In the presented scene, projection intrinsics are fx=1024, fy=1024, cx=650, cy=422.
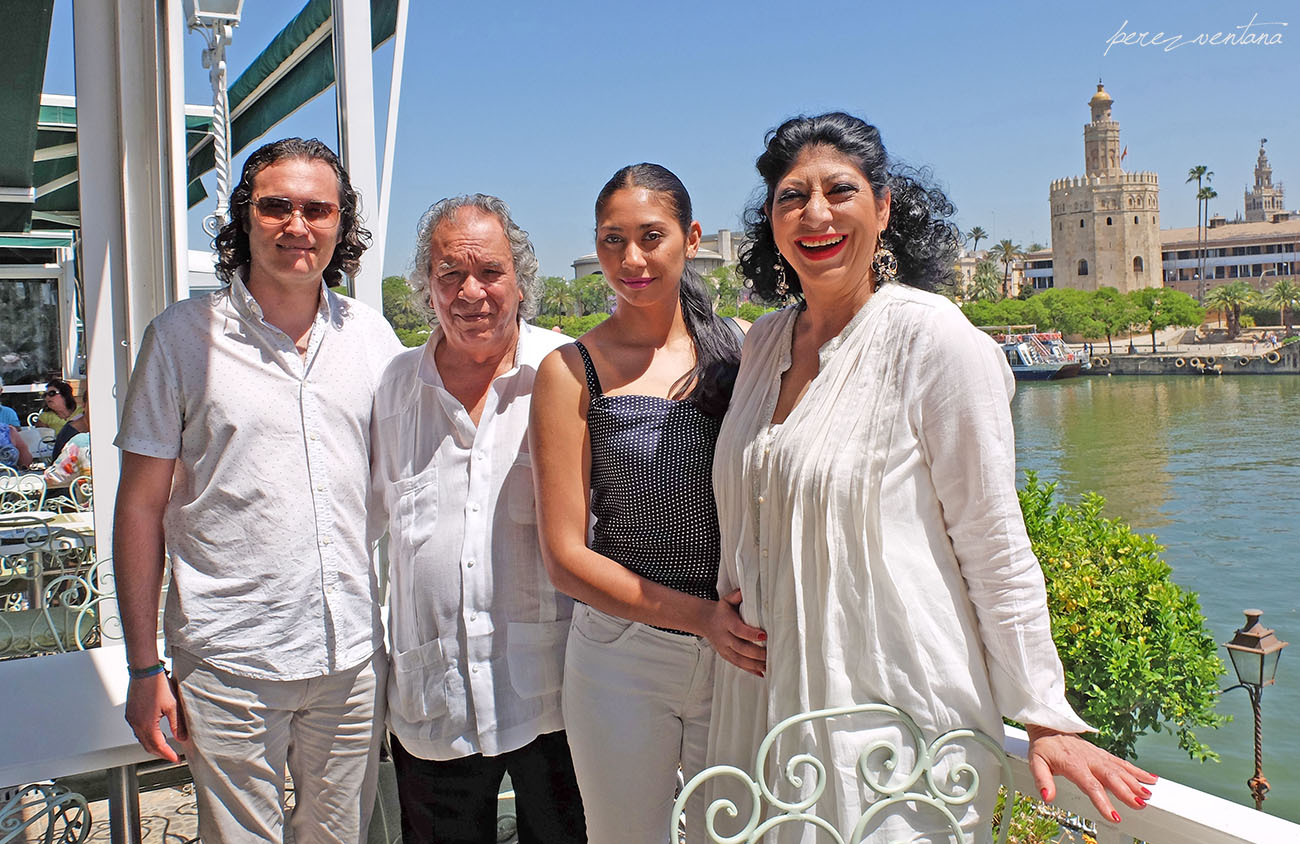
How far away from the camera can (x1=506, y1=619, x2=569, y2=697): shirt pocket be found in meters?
1.56

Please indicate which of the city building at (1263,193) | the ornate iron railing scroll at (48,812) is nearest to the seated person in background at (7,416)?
the ornate iron railing scroll at (48,812)

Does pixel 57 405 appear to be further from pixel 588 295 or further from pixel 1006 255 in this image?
pixel 1006 255

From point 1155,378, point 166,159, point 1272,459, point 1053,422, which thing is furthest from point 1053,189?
A: point 166,159

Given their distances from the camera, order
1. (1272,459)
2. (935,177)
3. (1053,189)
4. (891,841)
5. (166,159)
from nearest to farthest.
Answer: (891,841) → (935,177) → (166,159) → (1272,459) → (1053,189)

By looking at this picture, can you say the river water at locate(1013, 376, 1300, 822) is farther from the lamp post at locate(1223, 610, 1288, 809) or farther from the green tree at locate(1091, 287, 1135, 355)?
the lamp post at locate(1223, 610, 1288, 809)

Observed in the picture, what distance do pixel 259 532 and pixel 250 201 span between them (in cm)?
48

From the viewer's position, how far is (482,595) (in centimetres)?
155

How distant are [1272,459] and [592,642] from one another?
46949 mm

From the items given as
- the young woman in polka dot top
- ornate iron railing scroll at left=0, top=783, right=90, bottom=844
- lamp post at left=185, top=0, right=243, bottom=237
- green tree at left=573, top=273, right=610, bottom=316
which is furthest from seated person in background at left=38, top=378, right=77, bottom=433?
green tree at left=573, top=273, right=610, bottom=316

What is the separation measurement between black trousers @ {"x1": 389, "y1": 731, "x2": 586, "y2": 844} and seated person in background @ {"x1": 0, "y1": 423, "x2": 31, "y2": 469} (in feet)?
8.15

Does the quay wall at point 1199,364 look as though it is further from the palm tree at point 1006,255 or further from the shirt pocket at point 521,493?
the shirt pocket at point 521,493

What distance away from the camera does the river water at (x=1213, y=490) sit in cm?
1862

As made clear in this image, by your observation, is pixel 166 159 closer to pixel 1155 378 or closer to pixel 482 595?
pixel 482 595

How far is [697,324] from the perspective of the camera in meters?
1.53
